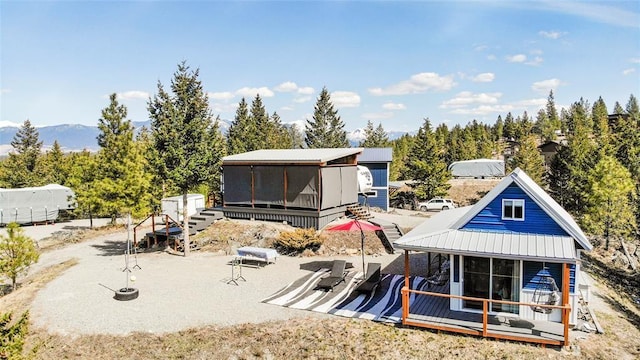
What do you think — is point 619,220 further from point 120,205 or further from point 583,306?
point 120,205

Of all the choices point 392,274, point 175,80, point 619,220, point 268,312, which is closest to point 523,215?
point 392,274

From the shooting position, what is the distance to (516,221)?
13055mm

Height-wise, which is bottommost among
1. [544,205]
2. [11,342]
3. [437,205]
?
[437,205]

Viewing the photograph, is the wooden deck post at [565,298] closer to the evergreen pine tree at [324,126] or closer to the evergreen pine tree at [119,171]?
the evergreen pine tree at [119,171]

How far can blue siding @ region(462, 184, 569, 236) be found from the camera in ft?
41.8

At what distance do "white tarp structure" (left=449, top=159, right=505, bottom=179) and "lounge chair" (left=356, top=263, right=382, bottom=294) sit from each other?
4025 centimetres

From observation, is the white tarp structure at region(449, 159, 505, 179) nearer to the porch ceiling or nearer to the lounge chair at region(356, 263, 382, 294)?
the lounge chair at region(356, 263, 382, 294)

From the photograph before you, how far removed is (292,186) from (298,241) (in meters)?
3.92

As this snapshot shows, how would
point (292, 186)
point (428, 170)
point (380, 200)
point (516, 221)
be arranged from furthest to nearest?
point (428, 170)
point (380, 200)
point (292, 186)
point (516, 221)

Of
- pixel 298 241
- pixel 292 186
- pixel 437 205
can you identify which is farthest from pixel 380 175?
pixel 298 241

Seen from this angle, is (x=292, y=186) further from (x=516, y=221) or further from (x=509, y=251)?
(x=509, y=251)

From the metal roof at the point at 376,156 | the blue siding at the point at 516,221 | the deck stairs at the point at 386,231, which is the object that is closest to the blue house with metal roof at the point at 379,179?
the metal roof at the point at 376,156

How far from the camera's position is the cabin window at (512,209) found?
1295 centimetres

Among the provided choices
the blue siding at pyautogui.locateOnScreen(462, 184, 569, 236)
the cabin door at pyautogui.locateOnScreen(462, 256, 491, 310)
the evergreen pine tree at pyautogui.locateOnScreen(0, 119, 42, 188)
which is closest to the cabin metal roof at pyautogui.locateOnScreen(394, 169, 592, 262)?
the blue siding at pyautogui.locateOnScreen(462, 184, 569, 236)
